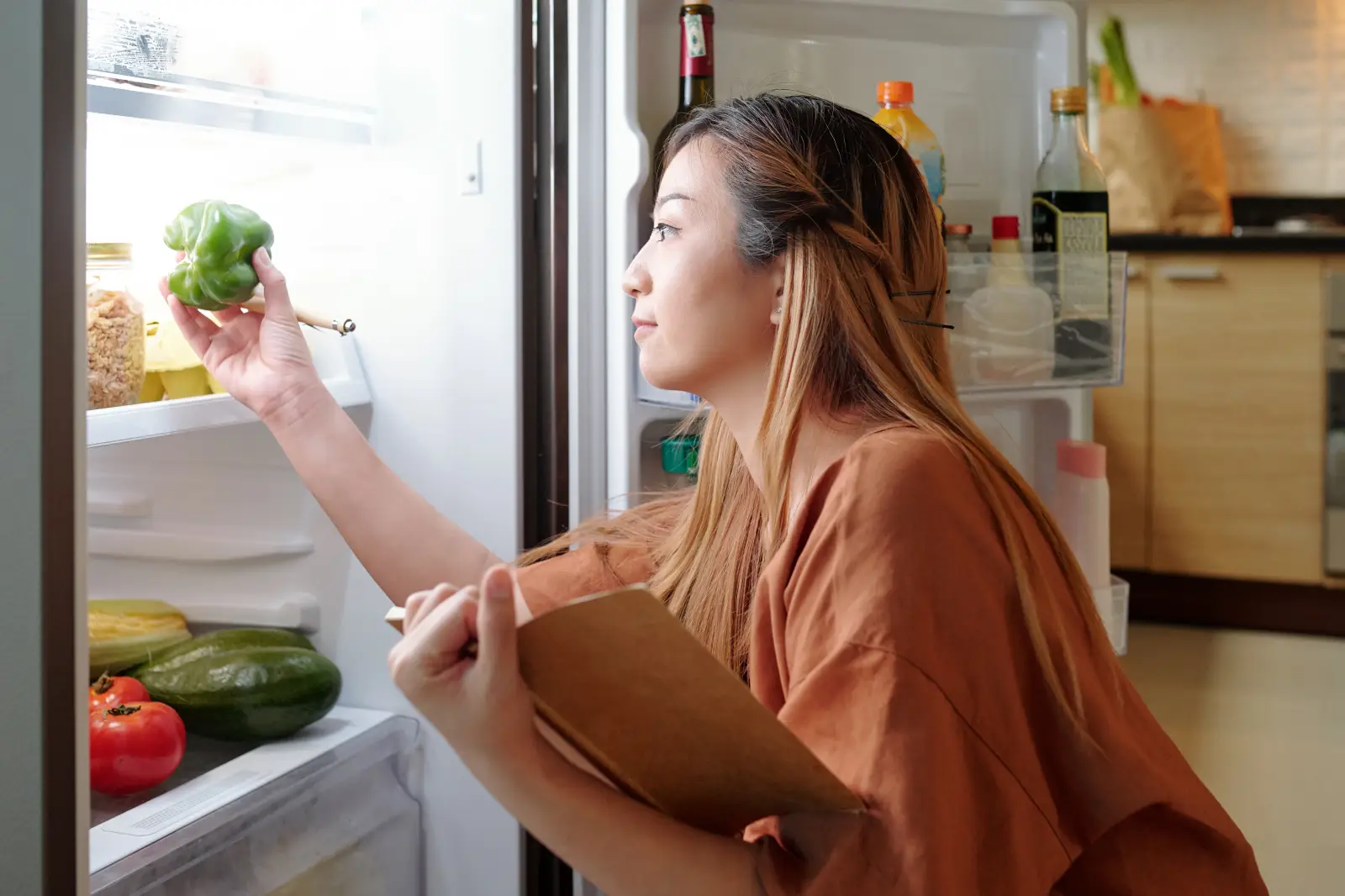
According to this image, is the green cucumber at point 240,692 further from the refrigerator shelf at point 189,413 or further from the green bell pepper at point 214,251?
the green bell pepper at point 214,251

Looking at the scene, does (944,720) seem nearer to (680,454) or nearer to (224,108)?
(680,454)

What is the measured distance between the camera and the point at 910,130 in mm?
1194

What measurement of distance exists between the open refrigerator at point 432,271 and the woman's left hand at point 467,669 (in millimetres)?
543

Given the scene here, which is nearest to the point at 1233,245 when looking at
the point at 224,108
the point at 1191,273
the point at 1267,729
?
the point at 1191,273

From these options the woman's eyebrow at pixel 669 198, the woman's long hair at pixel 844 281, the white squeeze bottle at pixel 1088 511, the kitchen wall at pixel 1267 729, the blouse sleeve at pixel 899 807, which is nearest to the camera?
the blouse sleeve at pixel 899 807

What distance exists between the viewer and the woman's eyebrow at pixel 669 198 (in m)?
0.92

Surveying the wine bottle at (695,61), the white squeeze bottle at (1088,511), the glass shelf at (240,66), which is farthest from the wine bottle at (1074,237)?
the glass shelf at (240,66)

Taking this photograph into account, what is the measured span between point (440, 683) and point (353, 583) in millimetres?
746

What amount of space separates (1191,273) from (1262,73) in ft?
2.08

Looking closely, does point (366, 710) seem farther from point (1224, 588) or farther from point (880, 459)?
point (1224, 588)

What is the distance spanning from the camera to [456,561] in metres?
1.11

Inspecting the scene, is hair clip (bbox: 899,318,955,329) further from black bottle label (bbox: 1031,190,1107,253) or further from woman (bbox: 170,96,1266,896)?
black bottle label (bbox: 1031,190,1107,253)

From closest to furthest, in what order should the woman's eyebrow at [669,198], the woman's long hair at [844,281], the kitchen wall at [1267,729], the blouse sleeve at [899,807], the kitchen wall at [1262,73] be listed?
the blouse sleeve at [899,807], the woman's long hair at [844,281], the woman's eyebrow at [669,198], the kitchen wall at [1267,729], the kitchen wall at [1262,73]

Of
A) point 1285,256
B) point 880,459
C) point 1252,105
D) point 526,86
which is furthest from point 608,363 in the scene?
point 1252,105
